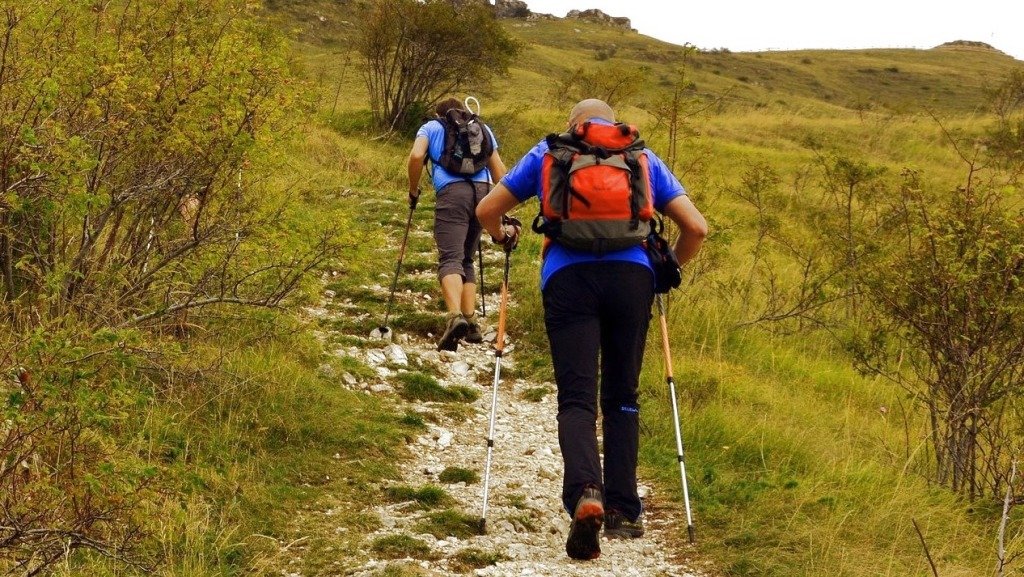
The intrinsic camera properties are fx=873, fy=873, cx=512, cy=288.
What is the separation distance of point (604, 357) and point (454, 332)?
141 inches

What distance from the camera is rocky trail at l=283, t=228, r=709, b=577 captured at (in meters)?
4.52

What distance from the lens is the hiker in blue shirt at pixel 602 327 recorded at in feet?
14.6

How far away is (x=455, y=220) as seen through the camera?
8.22 meters

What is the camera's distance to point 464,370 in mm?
8133

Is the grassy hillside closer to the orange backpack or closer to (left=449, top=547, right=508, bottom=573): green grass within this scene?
(left=449, top=547, right=508, bottom=573): green grass

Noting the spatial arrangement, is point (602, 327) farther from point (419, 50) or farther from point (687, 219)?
point (419, 50)

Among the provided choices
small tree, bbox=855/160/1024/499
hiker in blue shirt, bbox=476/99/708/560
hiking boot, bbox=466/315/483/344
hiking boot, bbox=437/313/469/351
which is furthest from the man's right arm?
hiking boot, bbox=466/315/483/344

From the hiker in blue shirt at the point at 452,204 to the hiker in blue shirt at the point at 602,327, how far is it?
339cm

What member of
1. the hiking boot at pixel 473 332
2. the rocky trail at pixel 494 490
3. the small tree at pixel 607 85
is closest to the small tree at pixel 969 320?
the rocky trail at pixel 494 490

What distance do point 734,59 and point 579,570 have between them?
70.7 metres

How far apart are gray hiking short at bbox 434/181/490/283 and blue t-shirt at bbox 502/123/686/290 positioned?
341cm

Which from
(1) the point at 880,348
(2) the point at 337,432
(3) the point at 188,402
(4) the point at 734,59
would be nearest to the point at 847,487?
(1) the point at 880,348

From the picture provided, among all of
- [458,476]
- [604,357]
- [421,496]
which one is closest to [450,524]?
[421,496]

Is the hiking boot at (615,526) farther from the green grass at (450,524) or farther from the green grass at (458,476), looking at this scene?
the green grass at (458,476)
